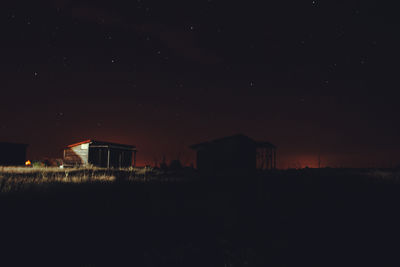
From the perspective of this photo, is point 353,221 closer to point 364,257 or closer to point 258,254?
point 364,257

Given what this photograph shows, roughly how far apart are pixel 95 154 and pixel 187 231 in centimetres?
3430

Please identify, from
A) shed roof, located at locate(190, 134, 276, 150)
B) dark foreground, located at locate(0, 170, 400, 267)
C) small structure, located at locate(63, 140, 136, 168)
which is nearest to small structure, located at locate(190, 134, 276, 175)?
shed roof, located at locate(190, 134, 276, 150)

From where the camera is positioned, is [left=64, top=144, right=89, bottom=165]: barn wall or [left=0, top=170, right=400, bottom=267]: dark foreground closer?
[left=0, top=170, right=400, bottom=267]: dark foreground

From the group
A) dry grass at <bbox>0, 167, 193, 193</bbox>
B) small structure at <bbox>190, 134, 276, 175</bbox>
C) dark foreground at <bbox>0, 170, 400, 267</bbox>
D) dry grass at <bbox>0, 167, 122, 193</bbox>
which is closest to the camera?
dark foreground at <bbox>0, 170, 400, 267</bbox>

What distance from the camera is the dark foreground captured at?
4.84 meters

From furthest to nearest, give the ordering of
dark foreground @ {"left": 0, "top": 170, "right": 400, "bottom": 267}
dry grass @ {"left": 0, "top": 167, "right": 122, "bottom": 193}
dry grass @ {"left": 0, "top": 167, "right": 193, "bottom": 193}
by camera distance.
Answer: dry grass @ {"left": 0, "top": 167, "right": 193, "bottom": 193}
dry grass @ {"left": 0, "top": 167, "right": 122, "bottom": 193}
dark foreground @ {"left": 0, "top": 170, "right": 400, "bottom": 267}

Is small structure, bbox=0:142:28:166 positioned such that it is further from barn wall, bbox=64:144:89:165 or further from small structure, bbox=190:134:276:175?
small structure, bbox=190:134:276:175

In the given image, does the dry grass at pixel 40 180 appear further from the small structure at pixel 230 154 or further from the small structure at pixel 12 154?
the small structure at pixel 12 154

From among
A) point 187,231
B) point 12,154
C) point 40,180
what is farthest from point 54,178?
point 12,154

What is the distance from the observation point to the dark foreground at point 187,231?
A: 484 cm

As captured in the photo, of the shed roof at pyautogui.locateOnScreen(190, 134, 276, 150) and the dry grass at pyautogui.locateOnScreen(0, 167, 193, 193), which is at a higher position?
the shed roof at pyautogui.locateOnScreen(190, 134, 276, 150)

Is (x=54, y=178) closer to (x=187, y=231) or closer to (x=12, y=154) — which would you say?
(x=187, y=231)

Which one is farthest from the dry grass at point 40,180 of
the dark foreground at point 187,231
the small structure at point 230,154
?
the small structure at point 230,154

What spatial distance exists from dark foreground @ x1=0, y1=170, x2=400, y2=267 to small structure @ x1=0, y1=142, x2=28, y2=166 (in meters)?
38.2
